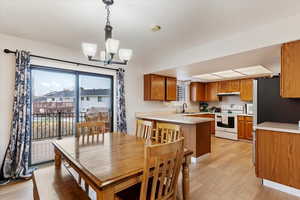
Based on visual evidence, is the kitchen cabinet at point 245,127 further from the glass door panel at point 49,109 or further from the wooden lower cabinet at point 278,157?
the glass door panel at point 49,109

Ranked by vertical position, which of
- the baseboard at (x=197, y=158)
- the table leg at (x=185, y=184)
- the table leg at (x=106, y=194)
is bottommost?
the baseboard at (x=197, y=158)

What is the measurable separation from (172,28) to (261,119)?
2.33 metres

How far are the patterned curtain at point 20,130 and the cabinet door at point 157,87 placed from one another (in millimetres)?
2797

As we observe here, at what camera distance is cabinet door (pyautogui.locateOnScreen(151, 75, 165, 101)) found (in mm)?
4383

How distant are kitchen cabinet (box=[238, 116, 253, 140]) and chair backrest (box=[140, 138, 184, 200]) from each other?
4474 millimetres

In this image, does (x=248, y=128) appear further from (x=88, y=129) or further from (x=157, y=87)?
(x=88, y=129)

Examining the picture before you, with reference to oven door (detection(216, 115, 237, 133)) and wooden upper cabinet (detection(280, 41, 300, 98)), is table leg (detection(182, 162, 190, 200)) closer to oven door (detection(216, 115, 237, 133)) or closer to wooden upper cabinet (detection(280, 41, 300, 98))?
wooden upper cabinet (detection(280, 41, 300, 98))

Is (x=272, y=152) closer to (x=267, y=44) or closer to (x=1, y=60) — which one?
(x=267, y=44)

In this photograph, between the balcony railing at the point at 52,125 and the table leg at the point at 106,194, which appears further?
the balcony railing at the point at 52,125

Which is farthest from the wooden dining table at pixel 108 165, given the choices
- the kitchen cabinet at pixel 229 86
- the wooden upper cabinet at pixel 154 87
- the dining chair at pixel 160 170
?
the kitchen cabinet at pixel 229 86

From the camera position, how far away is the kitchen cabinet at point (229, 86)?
5.45m

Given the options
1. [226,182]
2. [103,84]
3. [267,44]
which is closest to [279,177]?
[226,182]

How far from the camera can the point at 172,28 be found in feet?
7.60

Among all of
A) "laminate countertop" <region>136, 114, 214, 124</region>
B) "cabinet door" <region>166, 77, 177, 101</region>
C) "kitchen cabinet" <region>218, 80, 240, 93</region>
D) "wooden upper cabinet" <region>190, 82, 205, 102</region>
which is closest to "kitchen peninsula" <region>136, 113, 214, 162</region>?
"laminate countertop" <region>136, 114, 214, 124</region>
